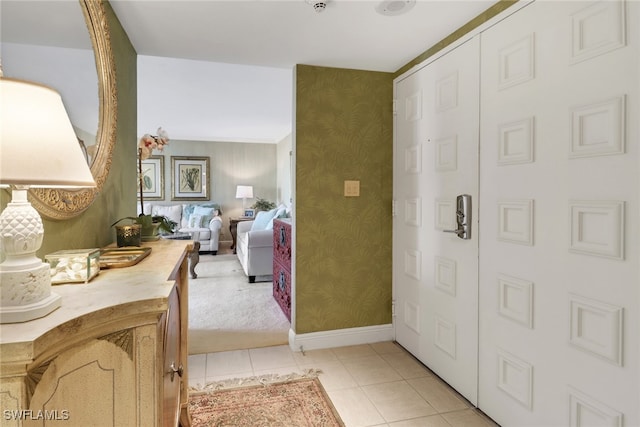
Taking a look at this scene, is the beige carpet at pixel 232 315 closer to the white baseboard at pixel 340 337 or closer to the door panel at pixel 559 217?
the white baseboard at pixel 340 337

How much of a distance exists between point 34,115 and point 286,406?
1.82 m

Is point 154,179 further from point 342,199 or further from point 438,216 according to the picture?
point 438,216

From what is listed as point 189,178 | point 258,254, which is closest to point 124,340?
point 258,254

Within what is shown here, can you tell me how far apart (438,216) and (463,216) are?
27 centimetres

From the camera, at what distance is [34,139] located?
70 cm

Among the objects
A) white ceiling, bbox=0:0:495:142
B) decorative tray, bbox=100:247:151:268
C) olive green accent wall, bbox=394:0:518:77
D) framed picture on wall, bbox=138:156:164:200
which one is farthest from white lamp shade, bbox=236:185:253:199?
decorative tray, bbox=100:247:151:268

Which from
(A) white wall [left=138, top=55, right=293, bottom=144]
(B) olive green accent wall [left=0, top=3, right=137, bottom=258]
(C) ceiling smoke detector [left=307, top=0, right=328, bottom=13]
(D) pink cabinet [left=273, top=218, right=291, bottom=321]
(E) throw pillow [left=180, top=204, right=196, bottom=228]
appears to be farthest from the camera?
(E) throw pillow [left=180, top=204, right=196, bottom=228]

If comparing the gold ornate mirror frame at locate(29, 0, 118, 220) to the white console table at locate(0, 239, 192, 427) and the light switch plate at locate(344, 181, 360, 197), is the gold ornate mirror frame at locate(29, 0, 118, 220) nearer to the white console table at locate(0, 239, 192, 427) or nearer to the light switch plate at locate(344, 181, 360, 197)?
the white console table at locate(0, 239, 192, 427)

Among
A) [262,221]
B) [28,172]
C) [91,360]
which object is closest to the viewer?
[28,172]

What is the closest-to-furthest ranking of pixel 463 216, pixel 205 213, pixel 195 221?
pixel 463 216 → pixel 195 221 → pixel 205 213

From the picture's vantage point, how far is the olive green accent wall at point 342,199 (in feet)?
8.74

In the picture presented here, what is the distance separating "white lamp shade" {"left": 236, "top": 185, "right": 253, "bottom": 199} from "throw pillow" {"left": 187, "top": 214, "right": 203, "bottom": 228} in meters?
0.95

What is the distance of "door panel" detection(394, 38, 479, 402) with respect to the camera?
1.99m

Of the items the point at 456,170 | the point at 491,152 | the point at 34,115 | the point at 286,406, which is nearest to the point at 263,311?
the point at 286,406
